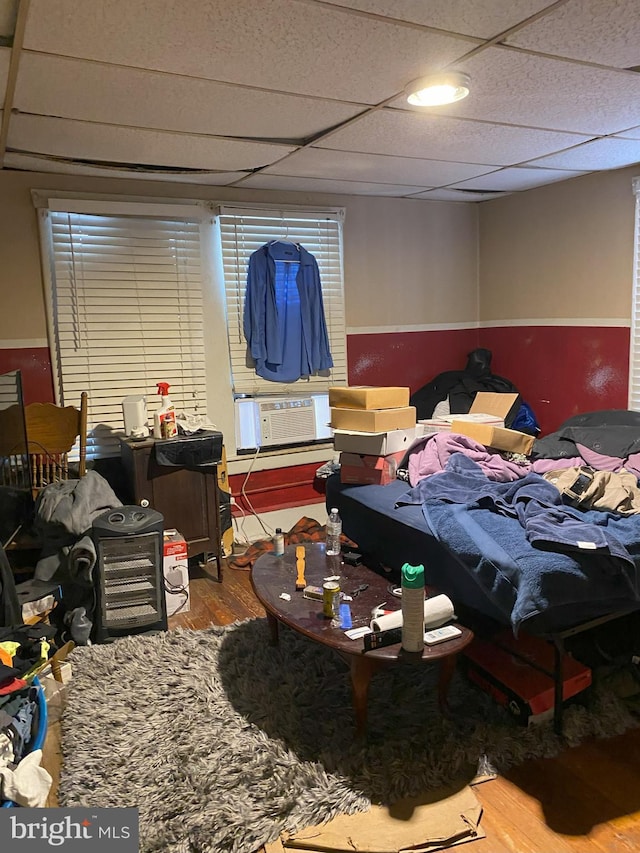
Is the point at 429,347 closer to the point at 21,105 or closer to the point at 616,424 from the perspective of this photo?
the point at 616,424

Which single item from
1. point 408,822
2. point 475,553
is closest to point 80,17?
point 475,553

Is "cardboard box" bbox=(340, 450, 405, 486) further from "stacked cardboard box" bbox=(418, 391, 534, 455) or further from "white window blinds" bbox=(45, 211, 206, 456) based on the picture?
"white window blinds" bbox=(45, 211, 206, 456)

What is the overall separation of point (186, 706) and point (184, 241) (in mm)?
2765

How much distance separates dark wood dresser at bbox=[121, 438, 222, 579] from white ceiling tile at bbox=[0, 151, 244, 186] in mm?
1516

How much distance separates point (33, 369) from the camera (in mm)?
3662

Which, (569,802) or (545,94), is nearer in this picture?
(569,802)

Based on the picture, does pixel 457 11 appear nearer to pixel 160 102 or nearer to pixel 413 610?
pixel 160 102

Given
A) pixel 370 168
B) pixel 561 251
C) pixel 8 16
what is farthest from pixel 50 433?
pixel 561 251

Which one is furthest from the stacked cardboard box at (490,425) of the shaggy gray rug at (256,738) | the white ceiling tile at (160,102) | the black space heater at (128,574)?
the white ceiling tile at (160,102)

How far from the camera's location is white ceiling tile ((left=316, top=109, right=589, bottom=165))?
2730 mm

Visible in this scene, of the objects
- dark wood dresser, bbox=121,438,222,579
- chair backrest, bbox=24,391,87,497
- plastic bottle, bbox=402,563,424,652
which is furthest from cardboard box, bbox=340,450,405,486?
chair backrest, bbox=24,391,87,497

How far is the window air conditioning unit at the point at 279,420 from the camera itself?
4320 millimetres

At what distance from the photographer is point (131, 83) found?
86.3 inches

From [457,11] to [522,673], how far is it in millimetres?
2194
